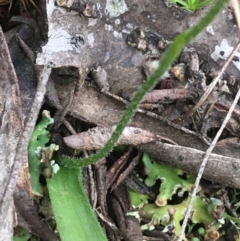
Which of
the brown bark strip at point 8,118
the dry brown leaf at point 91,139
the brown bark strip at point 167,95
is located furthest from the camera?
the brown bark strip at point 167,95

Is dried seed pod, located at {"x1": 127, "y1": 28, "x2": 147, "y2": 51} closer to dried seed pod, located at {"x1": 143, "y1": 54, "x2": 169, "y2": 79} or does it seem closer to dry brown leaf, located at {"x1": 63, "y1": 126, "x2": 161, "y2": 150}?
Answer: dried seed pod, located at {"x1": 143, "y1": 54, "x2": 169, "y2": 79}

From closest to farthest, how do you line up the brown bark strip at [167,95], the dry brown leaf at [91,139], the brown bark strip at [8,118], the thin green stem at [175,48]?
1. the thin green stem at [175,48]
2. the brown bark strip at [8,118]
3. the dry brown leaf at [91,139]
4. the brown bark strip at [167,95]

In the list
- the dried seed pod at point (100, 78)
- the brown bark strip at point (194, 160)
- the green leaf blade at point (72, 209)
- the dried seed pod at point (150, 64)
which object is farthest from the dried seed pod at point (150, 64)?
the green leaf blade at point (72, 209)

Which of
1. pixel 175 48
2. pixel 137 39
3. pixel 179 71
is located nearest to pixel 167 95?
pixel 179 71

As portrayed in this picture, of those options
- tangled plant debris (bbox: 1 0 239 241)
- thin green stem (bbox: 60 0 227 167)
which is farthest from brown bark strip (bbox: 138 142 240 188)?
thin green stem (bbox: 60 0 227 167)

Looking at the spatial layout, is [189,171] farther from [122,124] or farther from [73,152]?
[122,124]

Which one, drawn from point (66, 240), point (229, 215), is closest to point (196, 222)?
point (229, 215)

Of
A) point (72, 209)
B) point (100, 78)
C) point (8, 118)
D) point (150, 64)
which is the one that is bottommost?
point (72, 209)

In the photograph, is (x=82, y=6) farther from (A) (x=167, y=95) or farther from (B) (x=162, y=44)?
(A) (x=167, y=95)

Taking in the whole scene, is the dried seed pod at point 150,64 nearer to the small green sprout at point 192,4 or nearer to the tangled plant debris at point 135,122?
the tangled plant debris at point 135,122
